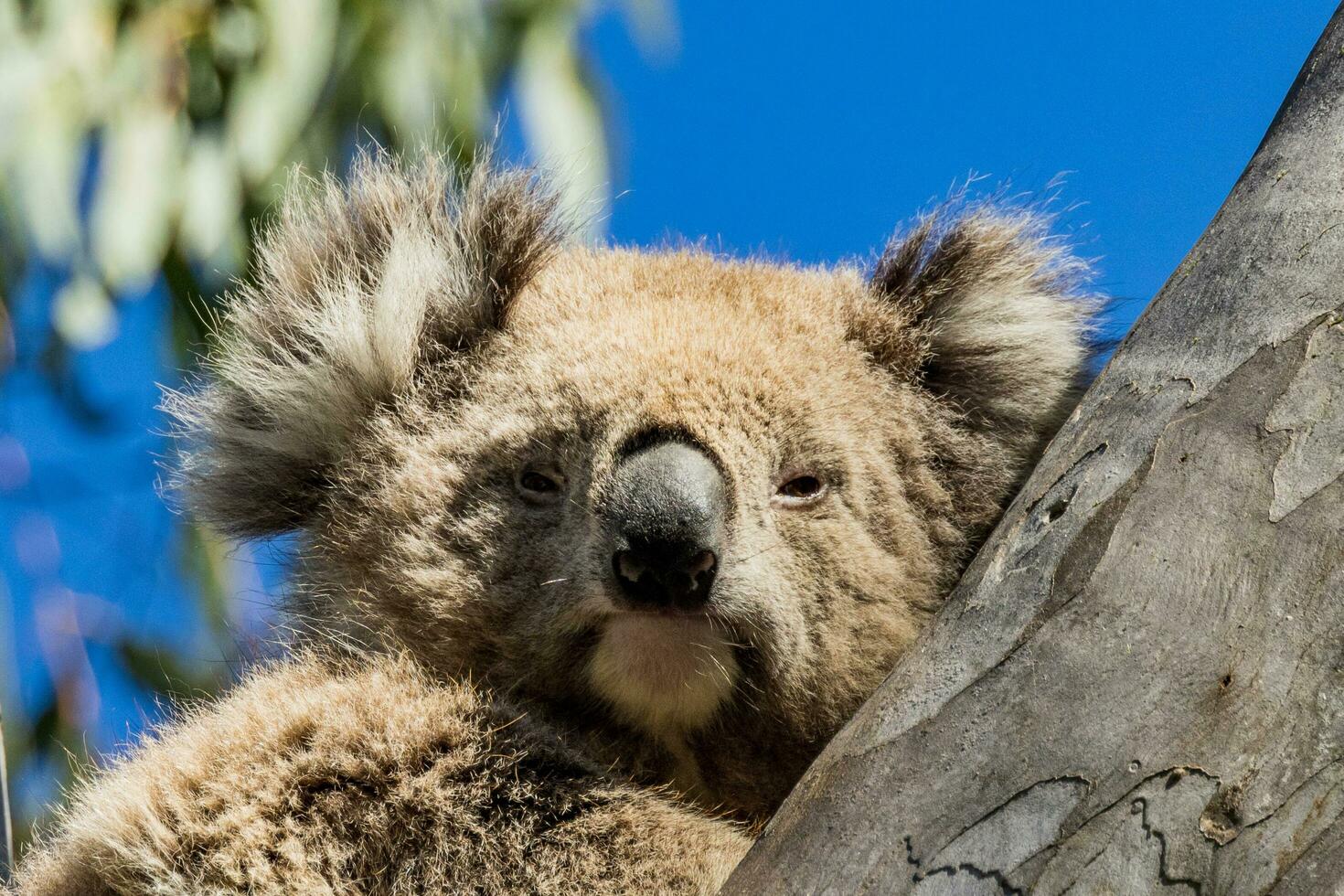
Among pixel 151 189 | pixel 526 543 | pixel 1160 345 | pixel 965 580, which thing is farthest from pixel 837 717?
pixel 151 189

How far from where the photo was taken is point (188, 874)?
6.81 feet

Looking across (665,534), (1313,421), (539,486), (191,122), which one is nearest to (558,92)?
(191,122)

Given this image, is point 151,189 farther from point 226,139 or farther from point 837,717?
point 837,717

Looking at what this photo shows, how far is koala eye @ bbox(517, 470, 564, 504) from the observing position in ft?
7.80

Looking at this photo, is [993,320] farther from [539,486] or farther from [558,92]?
[558,92]

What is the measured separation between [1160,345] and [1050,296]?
3.79 ft

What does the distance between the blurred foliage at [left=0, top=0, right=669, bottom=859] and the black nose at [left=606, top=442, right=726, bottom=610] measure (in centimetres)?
230

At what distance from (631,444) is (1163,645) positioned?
1.06 metres

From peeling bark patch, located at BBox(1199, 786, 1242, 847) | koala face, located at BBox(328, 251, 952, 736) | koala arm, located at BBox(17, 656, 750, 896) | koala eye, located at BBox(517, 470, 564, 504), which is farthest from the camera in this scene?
koala eye, located at BBox(517, 470, 564, 504)

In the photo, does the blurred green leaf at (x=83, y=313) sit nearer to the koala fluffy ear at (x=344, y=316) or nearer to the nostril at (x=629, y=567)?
the koala fluffy ear at (x=344, y=316)

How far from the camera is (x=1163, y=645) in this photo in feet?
4.66

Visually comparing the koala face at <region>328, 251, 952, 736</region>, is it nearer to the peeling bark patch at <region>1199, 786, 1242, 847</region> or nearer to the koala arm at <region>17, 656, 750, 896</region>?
the koala arm at <region>17, 656, 750, 896</region>

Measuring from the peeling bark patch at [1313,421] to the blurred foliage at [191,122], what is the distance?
3082mm

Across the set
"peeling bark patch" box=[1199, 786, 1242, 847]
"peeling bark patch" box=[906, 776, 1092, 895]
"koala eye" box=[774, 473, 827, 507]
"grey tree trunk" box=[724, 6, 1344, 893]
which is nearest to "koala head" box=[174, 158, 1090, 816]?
"koala eye" box=[774, 473, 827, 507]
